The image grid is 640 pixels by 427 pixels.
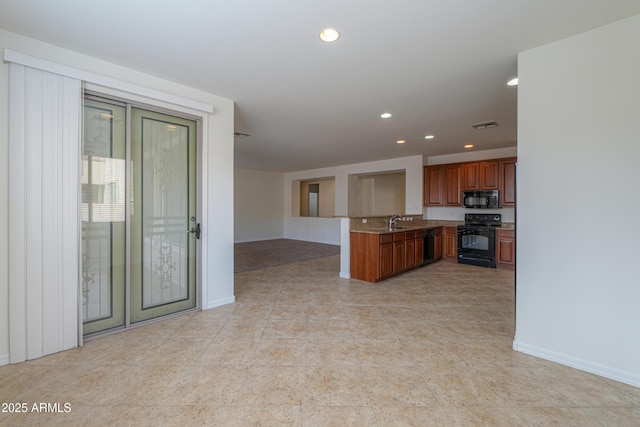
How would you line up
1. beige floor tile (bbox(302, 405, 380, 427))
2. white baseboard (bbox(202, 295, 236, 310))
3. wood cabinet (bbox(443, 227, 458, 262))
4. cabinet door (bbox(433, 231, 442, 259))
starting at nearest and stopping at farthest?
beige floor tile (bbox(302, 405, 380, 427)) < white baseboard (bbox(202, 295, 236, 310)) < cabinet door (bbox(433, 231, 442, 259)) < wood cabinet (bbox(443, 227, 458, 262))

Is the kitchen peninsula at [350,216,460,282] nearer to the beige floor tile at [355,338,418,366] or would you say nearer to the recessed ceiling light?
the beige floor tile at [355,338,418,366]

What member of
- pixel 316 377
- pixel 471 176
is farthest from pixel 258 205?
pixel 316 377

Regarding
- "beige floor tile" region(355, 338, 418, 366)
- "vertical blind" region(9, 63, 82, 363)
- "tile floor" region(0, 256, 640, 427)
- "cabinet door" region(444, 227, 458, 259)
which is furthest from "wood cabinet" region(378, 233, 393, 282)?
"vertical blind" region(9, 63, 82, 363)

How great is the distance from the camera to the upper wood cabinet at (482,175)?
5838mm

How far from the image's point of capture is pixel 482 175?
19.7ft

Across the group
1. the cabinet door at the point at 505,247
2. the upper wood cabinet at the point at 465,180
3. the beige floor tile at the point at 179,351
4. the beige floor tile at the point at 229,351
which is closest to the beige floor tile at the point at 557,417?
the beige floor tile at the point at 229,351

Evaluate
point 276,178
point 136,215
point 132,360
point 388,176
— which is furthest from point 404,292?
point 276,178

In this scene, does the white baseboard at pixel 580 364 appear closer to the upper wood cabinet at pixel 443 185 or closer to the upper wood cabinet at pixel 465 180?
the upper wood cabinet at pixel 465 180

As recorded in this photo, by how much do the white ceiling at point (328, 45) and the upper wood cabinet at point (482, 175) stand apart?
224cm

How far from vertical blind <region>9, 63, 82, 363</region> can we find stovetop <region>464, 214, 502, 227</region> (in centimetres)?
676

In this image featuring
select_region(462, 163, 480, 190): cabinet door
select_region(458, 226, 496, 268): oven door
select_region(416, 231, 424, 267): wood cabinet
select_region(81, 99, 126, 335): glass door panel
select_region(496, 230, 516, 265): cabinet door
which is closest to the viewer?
select_region(81, 99, 126, 335): glass door panel

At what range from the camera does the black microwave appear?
19.2ft

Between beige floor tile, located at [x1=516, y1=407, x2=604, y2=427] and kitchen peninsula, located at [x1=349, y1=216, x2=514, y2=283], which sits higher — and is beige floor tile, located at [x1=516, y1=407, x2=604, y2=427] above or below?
below

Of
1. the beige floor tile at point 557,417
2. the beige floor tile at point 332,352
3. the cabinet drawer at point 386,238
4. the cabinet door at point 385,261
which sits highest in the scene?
the cabinet drawer at point 386,238
